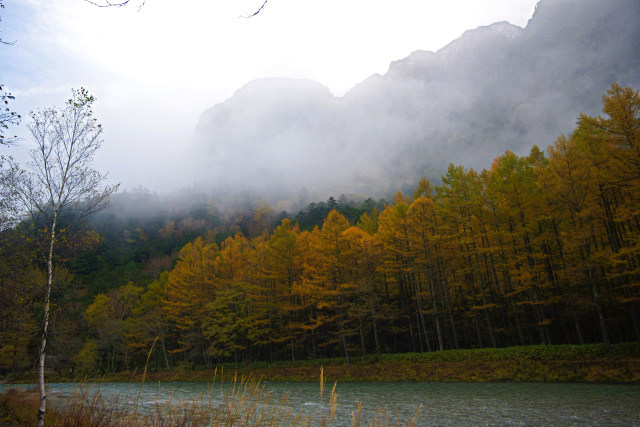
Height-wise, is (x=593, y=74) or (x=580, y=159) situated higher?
(x=593, y=74)

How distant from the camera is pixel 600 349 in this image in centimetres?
1611

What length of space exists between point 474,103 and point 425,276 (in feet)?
476

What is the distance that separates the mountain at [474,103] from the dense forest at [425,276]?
9085cm

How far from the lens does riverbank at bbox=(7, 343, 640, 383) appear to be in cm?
1490

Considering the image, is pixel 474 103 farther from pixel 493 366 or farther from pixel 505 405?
pixel 505 405

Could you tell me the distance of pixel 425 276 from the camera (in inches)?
1005

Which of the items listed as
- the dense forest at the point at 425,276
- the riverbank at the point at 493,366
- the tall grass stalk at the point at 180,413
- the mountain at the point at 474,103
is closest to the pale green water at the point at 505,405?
the riverbank at the point at 493,366

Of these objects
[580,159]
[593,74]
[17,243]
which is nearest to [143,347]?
[17,243]

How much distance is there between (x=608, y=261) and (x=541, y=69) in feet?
480

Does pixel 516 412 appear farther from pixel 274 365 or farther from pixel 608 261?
pixel 274 365

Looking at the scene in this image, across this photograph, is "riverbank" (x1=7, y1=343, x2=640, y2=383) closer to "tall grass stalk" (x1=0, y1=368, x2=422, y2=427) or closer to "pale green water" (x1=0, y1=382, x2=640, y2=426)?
"pale green water" (x1=0, y1=382, x2=640, y2=426)

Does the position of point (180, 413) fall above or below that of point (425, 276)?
below

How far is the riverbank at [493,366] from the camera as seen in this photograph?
48.9ft

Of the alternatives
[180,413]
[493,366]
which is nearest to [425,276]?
[493,366]
